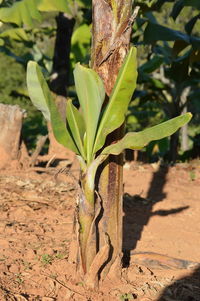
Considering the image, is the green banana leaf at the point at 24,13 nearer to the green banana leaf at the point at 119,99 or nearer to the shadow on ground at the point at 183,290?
the green banana leaf at the point at 119,99

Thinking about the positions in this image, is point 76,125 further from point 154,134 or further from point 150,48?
point 150,48

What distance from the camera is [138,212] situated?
5.68 m

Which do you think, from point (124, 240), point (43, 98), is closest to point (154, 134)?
point (43, 98)

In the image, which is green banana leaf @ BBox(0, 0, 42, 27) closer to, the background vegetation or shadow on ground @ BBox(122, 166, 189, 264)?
the background vegetation

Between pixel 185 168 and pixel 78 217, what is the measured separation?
462cm

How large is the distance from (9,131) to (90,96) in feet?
11.5

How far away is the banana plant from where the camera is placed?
10.8 feet

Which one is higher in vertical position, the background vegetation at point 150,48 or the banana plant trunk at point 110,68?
the background vegetation at point 150,48

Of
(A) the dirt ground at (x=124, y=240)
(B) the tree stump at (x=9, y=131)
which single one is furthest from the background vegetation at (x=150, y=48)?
(A) the dirt ground at (x=124, y=240)

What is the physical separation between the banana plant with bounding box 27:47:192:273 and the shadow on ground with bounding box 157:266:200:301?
65 cm

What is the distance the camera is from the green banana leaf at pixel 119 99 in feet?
10.7

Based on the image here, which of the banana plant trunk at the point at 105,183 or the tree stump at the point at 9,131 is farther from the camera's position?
the tree stump at the point at 9,131

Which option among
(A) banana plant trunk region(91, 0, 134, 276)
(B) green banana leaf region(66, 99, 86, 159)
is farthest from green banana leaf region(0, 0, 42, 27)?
(B) green banana leaf region(66, 99, 86, 159)

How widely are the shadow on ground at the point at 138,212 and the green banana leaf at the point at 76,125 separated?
1213mm
